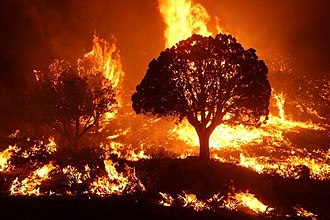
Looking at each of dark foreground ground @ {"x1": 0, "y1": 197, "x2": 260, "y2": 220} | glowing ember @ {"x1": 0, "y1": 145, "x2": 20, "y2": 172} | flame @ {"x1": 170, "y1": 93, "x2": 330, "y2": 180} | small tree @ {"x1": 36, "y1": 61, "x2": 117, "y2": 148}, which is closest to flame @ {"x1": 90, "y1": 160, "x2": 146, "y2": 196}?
dark foreground ground @ {"x1": 0, "y1": 197, "x2": 260, "y2": 220}

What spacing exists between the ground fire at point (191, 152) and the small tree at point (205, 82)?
0.09 m

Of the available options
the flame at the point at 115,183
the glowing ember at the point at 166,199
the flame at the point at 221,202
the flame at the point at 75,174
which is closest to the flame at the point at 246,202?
the flame at the point at 221,202

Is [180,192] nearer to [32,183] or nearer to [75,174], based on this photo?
[75,174]

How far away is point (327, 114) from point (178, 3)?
3096 centimetres

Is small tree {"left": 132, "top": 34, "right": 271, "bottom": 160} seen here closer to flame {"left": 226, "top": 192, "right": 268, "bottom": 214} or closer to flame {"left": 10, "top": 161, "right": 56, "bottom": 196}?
flame {"left": 226, "top": 192, "right": 268, "bottom": 214}

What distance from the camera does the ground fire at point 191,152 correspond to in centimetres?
2233

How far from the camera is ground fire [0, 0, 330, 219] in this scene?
2233 cm

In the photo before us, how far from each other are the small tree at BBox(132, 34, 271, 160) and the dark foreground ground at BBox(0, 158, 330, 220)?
4.09m

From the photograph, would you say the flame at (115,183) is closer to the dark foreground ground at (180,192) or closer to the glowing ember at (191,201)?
the dark foreground ground at (180,192)

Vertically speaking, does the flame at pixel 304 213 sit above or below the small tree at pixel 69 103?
below

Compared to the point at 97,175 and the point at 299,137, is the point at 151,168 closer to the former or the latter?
the point at 97,175

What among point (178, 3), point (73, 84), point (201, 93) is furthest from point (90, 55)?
point (201, 93)

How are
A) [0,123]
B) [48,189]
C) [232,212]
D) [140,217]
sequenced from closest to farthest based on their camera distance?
1. [140,217]
2. [232,212]
3. [48,189]
4. [0,123]

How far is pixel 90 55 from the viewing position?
210 feet
